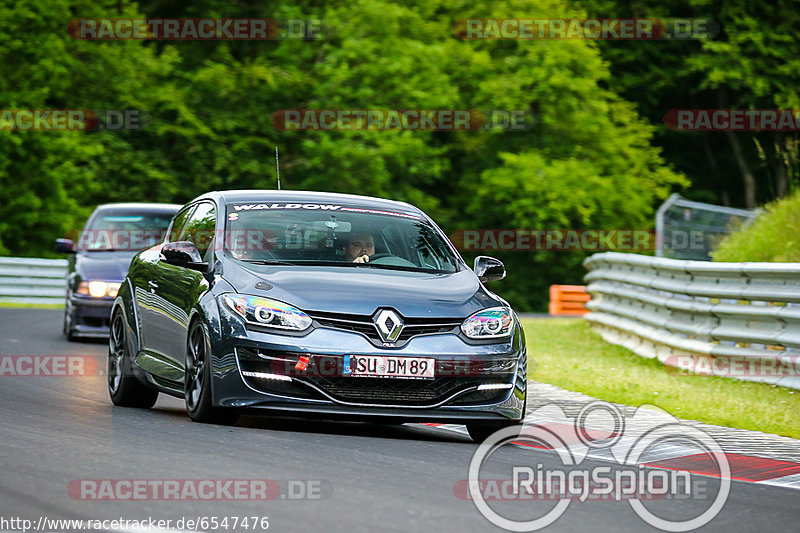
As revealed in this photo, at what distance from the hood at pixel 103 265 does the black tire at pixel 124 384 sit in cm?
669

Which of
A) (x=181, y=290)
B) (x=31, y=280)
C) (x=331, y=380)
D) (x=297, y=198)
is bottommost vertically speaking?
(x=31, y=280)

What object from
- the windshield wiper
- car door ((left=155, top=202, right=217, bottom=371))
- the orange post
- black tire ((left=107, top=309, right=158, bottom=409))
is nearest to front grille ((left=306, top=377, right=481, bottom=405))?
the windshield wiper

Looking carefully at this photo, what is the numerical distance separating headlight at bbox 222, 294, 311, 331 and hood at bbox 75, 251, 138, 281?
9241mm

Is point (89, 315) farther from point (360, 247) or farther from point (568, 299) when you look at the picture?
point (568, 299)

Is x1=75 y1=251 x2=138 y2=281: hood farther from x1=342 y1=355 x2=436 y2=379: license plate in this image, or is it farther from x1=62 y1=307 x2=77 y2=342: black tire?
x1=342 y1=355 x2=436 y2=379: license plate

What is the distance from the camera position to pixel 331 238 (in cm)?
1006

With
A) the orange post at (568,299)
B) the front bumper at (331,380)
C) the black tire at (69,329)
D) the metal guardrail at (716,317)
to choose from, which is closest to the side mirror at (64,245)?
the black tire at (69,329)

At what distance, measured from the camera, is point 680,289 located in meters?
16.0

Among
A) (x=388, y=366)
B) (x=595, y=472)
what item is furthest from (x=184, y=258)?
(x=595, y=472)

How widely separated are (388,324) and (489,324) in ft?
2.36

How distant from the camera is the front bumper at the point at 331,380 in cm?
878

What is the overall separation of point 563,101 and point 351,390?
39.5 m

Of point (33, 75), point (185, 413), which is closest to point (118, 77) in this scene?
point (33, 75)

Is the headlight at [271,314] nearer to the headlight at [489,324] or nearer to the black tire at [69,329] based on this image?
the headlight at [489,324]
